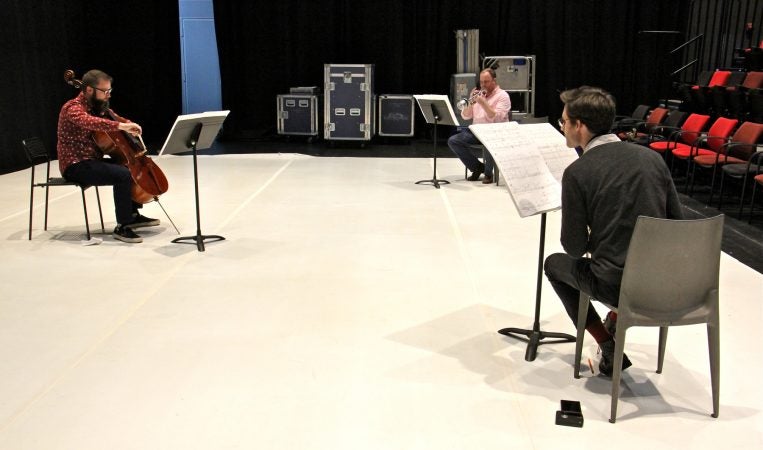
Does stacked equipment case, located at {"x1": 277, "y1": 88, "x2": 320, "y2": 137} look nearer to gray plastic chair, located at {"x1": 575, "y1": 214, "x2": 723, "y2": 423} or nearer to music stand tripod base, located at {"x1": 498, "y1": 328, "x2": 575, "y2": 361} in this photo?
music stand tripod base, located at {"x1": 498, "y1": 328, "x2": 575, "y2": 361}

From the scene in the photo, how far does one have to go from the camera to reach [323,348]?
3.61m

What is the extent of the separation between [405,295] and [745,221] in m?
3.65

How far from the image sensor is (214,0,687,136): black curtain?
459 inches

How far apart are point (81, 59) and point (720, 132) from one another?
27.9 ft

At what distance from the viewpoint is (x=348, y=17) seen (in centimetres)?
1208

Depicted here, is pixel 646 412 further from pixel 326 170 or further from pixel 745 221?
pixel 326 170

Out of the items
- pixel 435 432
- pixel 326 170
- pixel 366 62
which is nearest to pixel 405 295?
pixel 435 432

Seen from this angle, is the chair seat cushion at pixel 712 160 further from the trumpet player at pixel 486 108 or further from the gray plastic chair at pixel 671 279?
the gray plastic chair at pixel 671 279

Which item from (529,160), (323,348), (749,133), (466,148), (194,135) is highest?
(529,160)

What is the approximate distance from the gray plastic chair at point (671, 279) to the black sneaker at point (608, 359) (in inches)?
13.7

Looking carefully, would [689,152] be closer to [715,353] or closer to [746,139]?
[746,139]

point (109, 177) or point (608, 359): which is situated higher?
point (109, 177)

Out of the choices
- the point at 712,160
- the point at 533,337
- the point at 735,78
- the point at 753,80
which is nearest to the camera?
the point at 533,337

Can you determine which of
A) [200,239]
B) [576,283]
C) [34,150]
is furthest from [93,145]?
[576,283]
